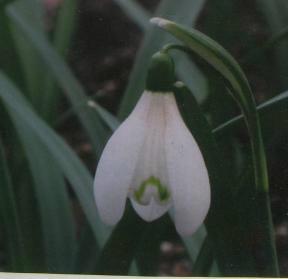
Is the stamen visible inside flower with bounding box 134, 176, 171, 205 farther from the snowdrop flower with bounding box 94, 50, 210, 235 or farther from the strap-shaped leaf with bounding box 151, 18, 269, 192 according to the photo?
the strap-shaped leaf with bounding box 151, 18, 269, 192

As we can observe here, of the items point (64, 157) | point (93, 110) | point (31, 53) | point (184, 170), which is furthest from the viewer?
point (31, 53)

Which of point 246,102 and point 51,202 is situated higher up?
point 246,102

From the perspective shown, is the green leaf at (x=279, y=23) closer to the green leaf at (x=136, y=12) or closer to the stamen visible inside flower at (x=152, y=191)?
the green leaf at (x=136, y=12)

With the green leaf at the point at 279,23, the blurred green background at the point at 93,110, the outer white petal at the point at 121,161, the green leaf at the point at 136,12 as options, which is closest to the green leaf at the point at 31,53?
the blurred green background at the point at 93,110

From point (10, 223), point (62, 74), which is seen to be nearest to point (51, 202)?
point (10, 223)

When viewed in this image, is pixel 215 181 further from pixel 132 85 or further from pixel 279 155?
pixel 132 85

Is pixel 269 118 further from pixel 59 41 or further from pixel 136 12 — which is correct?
pixel 59 41

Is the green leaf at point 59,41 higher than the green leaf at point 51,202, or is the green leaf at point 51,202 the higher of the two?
the green leaf at point 59,41

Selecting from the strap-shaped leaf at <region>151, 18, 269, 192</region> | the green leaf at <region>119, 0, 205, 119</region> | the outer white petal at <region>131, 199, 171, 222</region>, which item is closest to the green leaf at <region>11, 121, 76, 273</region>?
the green leaf at <region>119, 0, 205, 119</region>

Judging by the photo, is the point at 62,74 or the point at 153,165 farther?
the point at 62,74
